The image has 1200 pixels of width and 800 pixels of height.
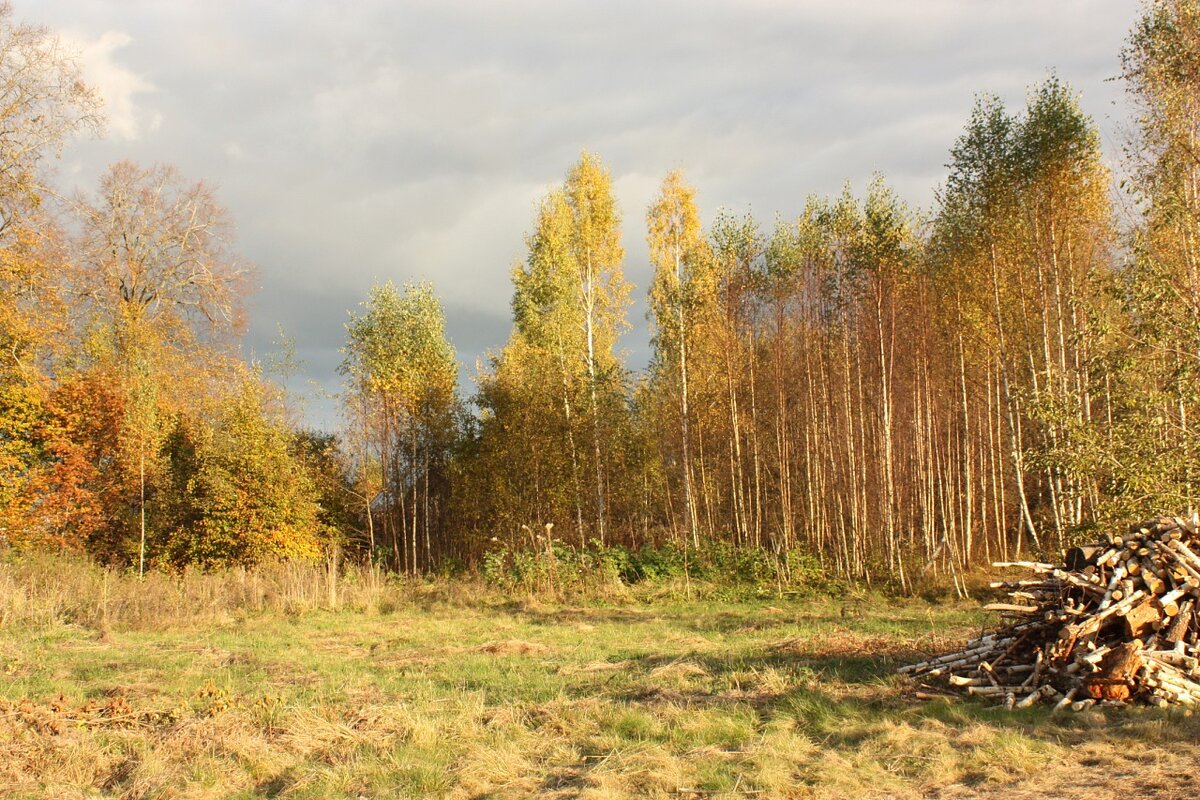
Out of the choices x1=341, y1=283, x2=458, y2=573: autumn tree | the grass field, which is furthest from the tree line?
the grass field

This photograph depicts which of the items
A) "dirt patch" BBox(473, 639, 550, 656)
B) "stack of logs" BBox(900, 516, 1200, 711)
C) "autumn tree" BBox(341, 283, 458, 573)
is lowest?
"dirt patch" BBox(473, 639, 550, 656)

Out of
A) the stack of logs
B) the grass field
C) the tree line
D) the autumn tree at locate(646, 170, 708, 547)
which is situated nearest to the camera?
the grass field

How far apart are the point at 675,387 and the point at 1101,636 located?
15.2m

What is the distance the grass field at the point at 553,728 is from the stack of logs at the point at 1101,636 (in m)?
0.38

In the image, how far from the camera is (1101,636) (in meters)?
7.84

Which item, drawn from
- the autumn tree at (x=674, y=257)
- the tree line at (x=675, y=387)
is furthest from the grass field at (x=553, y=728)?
the autumn tree at (x=674, y=257)

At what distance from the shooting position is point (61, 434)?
20.9 metres

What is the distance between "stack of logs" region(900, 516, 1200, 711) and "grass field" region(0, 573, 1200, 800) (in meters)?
0.38

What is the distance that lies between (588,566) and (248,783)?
41.9ft

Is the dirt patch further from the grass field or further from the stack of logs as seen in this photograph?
the stack of logs

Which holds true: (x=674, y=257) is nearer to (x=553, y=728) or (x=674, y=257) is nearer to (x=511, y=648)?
(x=511, y=648)

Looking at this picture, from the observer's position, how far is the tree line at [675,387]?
16.5 m

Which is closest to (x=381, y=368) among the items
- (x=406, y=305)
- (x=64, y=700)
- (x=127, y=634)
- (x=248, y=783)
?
(x=406, y=305)

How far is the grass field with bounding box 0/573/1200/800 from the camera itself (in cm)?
563
